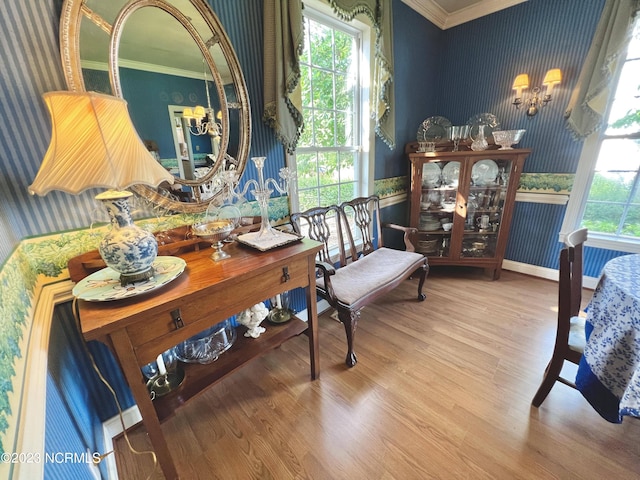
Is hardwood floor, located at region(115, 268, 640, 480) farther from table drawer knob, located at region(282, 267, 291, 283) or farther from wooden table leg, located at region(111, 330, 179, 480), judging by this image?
table drawer knob, located at region(282, 267, 291, 283)

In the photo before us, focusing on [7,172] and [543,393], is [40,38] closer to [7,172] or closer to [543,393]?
[7,172]

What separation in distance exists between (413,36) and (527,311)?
277 centimetres

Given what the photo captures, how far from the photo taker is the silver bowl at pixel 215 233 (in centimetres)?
119

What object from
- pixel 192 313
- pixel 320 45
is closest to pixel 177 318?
pixel 192 313

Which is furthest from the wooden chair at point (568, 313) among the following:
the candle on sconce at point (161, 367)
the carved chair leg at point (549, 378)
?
the candle on sconce at point (161, 367)

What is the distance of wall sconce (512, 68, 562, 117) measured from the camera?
89.0 inches

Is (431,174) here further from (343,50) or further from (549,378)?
A: (549,378)

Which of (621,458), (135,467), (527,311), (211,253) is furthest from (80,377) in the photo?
(527,311)

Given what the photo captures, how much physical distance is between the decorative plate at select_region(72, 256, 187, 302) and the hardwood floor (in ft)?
2.96

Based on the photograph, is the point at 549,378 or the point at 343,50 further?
the point at 343,50

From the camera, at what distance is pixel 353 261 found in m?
2.24

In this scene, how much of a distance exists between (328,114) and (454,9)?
6.40ft

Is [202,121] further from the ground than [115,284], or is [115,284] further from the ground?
[202,121]

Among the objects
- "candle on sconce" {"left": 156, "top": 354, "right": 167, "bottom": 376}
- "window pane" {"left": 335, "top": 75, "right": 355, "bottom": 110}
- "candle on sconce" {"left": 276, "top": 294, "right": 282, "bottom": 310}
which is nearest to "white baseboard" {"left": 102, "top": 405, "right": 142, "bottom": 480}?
"candle on sconce" {"left": 156, "top": 354, "right": 167, "bottom": 376}
